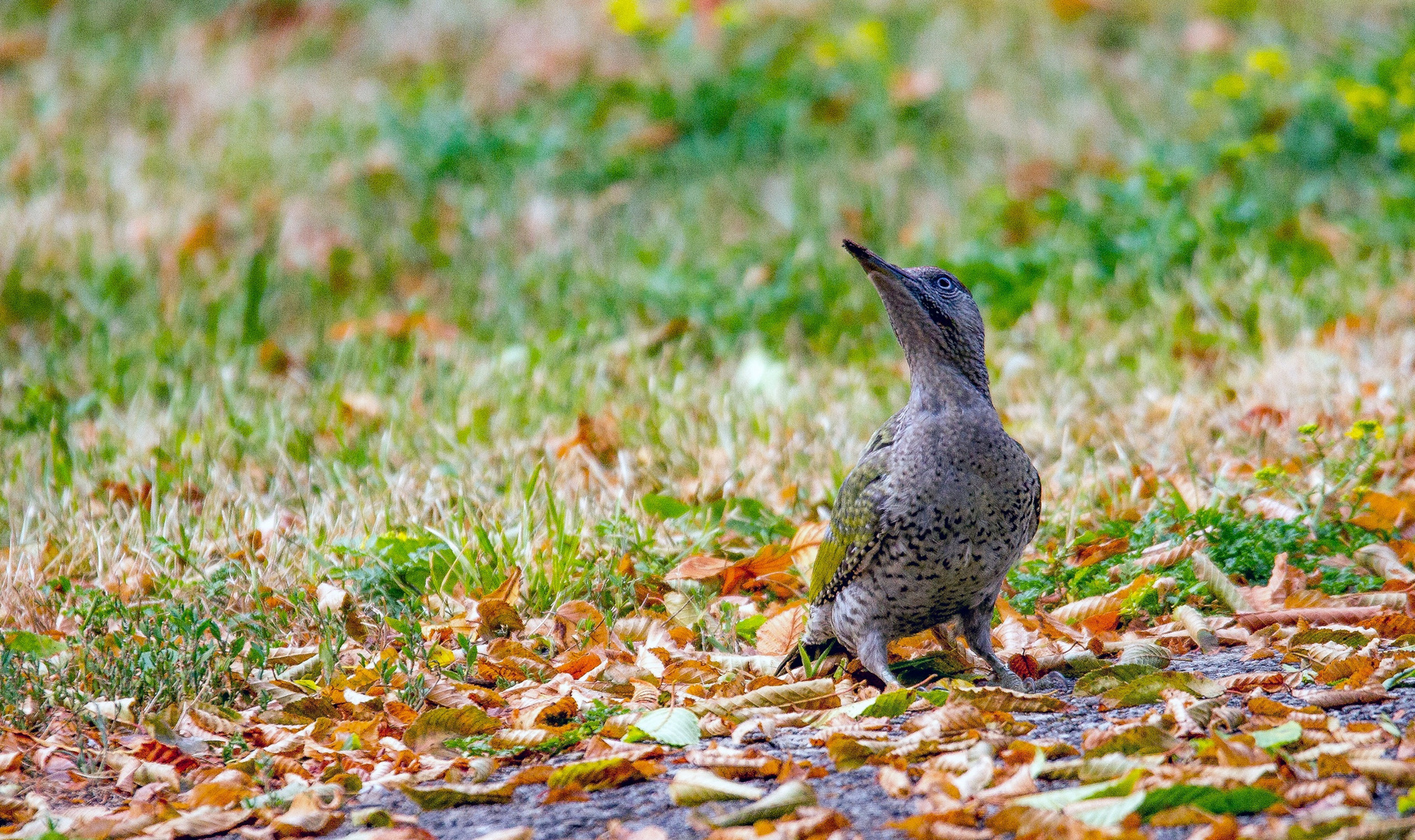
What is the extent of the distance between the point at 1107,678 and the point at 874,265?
113 centimetres

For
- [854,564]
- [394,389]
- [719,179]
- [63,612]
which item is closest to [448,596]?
[63,612]

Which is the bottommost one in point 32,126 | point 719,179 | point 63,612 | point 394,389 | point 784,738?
point 784,738

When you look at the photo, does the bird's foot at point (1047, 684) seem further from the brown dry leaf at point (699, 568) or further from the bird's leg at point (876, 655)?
the brown dry leaf at point (699, 568)

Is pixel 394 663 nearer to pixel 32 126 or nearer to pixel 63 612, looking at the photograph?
pixel 63 612

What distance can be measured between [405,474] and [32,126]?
614 cm

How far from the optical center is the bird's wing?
352cm

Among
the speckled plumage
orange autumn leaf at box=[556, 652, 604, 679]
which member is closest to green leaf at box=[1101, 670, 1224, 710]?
the speckled plumage

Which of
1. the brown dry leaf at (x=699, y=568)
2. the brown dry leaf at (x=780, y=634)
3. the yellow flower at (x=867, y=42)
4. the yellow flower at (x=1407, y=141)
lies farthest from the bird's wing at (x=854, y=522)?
the yellow flower at (x=867, y=42)

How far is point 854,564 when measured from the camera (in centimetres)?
355

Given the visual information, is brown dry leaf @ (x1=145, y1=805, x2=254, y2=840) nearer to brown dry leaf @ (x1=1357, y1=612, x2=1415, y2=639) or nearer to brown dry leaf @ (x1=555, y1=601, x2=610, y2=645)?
brown dry leaf @ (x1=555, y1=601, x2=610, y2=645)

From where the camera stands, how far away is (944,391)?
3523 millimetres

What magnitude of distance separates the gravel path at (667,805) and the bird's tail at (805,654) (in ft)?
1.69

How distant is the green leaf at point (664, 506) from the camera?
15.5 feet

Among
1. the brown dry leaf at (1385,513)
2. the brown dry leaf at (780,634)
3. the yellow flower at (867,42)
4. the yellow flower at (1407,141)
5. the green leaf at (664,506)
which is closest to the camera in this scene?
the brown dry leaf at (780,634)
